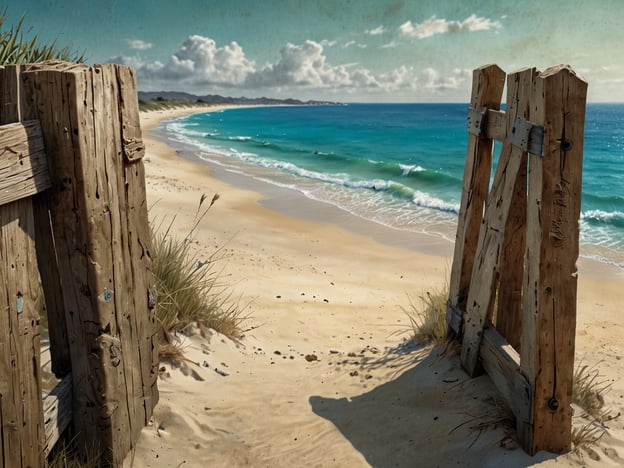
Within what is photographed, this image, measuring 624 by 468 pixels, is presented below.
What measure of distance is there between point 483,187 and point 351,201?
1289 centimetres

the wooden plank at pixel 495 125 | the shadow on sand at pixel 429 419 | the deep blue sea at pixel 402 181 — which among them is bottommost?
the deep blue sea at pixel 402 181

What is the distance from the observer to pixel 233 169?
2483 cm

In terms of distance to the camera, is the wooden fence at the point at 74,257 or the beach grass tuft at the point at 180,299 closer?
the wooden fence at the point at 74,257

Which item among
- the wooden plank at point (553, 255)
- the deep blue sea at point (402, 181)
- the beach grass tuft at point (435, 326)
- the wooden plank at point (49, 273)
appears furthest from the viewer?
the deep blue sea at point (402, 181)

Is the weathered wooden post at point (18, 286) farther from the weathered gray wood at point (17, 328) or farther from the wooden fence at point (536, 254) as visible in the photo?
the wooden fence at point (536, 254)

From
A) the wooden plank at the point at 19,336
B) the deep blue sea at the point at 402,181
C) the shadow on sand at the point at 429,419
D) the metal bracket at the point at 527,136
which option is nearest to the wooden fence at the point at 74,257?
the wooden plank at the point at 19,336

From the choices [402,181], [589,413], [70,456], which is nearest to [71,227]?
[70,456]

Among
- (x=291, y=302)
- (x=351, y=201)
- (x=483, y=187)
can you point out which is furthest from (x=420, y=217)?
(x=483, y=187)

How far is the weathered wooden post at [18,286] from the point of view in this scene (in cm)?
235

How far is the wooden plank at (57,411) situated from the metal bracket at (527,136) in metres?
2.82

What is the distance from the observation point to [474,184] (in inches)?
177

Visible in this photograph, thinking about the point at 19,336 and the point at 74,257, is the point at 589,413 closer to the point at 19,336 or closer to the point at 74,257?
the point at 74,257

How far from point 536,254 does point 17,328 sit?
8.59 feet

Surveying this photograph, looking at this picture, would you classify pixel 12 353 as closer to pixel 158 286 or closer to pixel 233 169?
pixel 158 286
